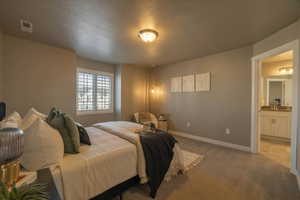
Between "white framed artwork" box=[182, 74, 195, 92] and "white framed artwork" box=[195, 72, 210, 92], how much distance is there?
0.13 m

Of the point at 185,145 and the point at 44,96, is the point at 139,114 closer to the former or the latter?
the point at 185,145

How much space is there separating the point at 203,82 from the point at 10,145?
13.3ft

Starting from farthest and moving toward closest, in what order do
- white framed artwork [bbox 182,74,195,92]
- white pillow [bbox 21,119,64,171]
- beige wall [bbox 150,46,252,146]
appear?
white framed artwork [bbox 182,74,195,92] < beige wall [bbox 150,46,252,146] < white pillow [bbox 21,119,64,171]

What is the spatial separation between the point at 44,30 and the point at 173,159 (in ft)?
10.7

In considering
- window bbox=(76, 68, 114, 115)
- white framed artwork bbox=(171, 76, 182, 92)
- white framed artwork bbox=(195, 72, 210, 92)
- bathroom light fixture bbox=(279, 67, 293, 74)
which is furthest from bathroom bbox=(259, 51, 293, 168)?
window bbox=(76, 68, 114, 115)

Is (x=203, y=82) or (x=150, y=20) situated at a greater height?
(x=150, y=20)

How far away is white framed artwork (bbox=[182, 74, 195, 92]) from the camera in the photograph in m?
4.19

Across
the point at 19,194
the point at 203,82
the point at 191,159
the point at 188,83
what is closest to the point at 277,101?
the point at 203,82

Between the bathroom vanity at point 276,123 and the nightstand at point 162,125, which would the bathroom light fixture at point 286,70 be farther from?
the nightstand at point 162,125

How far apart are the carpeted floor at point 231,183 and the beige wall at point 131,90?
10.0ft

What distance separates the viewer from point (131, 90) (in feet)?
Answer: 16.5

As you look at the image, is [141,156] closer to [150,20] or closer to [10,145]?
[10,145]

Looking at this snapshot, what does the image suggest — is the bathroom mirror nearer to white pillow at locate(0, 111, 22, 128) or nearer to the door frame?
the door frame

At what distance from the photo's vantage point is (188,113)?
4340 mm
